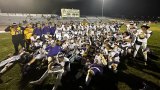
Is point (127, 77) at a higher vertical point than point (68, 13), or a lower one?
lower

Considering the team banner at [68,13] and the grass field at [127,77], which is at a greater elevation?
the team banner at [68,13]

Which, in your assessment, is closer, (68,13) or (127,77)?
(127,77)

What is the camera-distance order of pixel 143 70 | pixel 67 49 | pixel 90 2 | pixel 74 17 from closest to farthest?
pixel 143 70 < pixel 67 49 < pixel 74 17 < pixel 90 2

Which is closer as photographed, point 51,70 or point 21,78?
point 51,70

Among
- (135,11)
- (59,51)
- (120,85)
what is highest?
(135,11)

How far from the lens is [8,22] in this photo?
41219 millimetres

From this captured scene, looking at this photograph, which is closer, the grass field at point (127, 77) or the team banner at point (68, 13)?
the grass field at point (127, 77)

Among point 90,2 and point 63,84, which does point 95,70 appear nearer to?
point 63,84

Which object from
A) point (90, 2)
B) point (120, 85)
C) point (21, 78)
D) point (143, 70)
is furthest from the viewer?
point (90, 2)

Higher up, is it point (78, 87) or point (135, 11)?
point (135, 11)

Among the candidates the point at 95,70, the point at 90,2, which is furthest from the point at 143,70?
the point at 90,2

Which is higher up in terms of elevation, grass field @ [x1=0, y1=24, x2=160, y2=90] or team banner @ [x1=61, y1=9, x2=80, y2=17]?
team banner @ [x1=61, y1=9, x2=80, y2=17]

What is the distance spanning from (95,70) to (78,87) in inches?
46.4

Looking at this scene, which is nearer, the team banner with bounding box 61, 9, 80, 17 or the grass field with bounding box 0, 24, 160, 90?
the grass field with bounding box 0, 24, 160, 90
